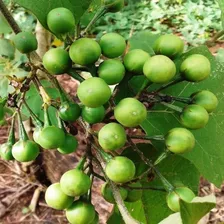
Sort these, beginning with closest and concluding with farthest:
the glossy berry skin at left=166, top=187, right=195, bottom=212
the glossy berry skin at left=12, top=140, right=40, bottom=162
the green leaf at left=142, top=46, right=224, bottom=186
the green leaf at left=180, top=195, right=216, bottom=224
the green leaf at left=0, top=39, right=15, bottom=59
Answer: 1. the green leaf at left=180, top=195, right=216, bottom=224
2. the glossy berry skin at left=166, top=187, right=195, bottom=212
3. the glossy berry skin at left=12, top=140, right=40, bottom=162
4. the green leaf at left=142, top=46, right=224, bottom=186
5. the green leaf at left=0, top=39, right=15, bottom=59

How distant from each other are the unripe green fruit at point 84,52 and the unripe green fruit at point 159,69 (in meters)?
0.12

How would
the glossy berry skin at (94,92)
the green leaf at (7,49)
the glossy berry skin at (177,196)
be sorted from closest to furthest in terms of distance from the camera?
the glossy berry skin at (94,92)
the glossy berry skin at (177,196)
the green leaf at (7,49)

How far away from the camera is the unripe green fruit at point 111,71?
1093 millimetres

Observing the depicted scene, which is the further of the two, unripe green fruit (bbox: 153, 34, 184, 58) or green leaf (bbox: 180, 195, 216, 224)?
unripe green fruit (bbox: 153, 34, 184, 58)

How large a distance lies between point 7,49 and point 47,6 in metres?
0.64

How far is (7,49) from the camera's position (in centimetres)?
174

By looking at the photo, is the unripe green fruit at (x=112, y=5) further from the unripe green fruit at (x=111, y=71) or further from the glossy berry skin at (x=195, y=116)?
the glossy berry skin at (x=195, y=116)

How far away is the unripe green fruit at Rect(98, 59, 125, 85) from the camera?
109 centimetres

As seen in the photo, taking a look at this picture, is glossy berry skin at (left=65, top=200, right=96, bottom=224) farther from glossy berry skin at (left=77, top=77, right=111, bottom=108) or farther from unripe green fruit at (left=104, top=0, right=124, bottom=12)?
unripe green fruit at (left=104, top=0, right=124, bottom=12)

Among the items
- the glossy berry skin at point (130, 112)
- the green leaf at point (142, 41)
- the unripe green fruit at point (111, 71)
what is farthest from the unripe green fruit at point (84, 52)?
the green leaf at point (142, 41)

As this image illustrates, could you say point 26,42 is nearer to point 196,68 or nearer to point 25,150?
point 25,150

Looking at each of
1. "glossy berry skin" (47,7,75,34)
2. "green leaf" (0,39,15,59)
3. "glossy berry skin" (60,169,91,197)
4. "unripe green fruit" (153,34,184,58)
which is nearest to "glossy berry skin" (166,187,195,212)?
"glossy berry skin" (60,169,91,197)

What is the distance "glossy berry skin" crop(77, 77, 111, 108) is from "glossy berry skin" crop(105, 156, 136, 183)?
0.14 meters

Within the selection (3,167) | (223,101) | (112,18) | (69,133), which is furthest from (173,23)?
(69,133)
